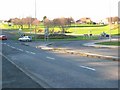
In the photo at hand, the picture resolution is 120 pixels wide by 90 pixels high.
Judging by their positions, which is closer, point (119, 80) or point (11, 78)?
point (119, 80)

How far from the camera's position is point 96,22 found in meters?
185

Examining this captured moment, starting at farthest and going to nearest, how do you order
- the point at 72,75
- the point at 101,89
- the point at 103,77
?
1. the point at 72,75
2. the point at 103,77
3. the point at 101,89

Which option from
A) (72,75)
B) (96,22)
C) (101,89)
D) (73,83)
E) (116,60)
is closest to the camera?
(101,89)

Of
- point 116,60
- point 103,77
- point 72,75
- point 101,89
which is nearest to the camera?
point 101,89

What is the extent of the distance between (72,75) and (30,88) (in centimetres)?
405

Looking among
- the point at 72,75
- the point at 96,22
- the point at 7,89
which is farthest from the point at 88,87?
the point at 96,22

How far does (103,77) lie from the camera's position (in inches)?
578

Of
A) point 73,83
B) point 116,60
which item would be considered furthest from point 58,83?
point 116,60

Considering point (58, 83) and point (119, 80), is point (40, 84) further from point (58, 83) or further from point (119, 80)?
point (119, 80)

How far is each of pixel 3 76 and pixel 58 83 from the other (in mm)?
3455

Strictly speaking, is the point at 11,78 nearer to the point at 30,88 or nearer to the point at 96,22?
the point at 30,88

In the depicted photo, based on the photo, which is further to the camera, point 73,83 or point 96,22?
point 96,22

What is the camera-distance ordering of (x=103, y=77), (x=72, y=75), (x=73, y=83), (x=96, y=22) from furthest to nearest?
(x=96, y=22) < (x=72, y=75) < (x=103, y=77) < (x=73, y=83)

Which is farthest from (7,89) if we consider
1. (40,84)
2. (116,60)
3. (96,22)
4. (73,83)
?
(96,22)
